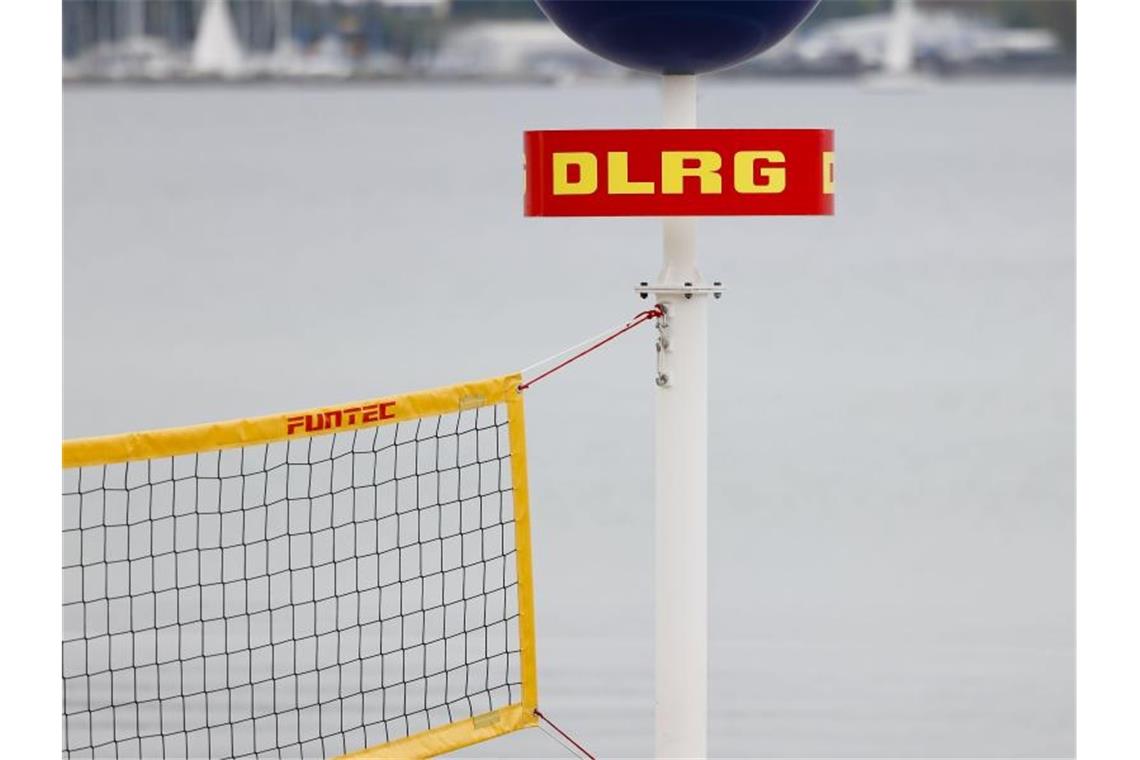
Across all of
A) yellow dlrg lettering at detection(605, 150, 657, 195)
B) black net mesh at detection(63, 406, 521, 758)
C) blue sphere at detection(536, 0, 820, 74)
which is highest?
blue sphere at detection(536, 0, 820, 74)

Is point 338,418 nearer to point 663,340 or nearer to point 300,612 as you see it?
point 663,340

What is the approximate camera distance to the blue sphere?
4.33m

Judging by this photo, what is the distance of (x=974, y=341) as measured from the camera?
15250 mm

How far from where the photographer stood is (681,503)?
15.0 feet

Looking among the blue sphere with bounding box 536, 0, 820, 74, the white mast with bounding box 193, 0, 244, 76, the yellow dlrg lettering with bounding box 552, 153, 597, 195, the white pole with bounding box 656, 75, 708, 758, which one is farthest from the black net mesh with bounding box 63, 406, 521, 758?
the white mast with bounding box 193, 0, 244, 76

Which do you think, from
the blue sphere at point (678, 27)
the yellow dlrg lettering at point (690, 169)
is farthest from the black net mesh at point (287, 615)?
the blue sphere at point (678, 27)

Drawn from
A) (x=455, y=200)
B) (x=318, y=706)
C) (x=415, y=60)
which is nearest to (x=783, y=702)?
(x=318, y=706)

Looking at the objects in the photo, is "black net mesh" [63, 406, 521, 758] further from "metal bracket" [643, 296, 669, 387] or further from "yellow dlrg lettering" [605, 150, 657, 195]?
"yellow dlrg lettering" [605, 150, 657, 195]

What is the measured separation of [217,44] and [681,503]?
63.3m

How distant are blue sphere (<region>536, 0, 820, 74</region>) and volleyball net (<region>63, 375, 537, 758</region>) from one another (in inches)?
30.6

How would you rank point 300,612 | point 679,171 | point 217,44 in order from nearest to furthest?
point 679,171 < point 300,612 < point 217,44

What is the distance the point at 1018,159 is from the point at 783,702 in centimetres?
3185

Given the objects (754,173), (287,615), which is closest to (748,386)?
(287,615)

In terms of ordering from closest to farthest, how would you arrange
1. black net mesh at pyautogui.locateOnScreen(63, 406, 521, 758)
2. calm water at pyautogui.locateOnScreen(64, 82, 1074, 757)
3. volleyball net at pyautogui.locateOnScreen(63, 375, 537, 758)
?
1. volleyball net at pyautogui.locateOnScreen(63, 375, 537, 758)
2. black net mesh at pyautogui.locateOnScreen(63, 406, 521, 758)
3. calm water at pyautogui.locateOnScreen(64, 82, 1074, 757)
